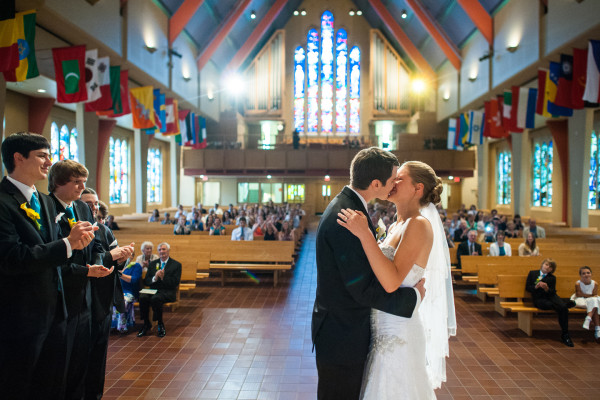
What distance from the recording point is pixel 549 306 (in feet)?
16.4

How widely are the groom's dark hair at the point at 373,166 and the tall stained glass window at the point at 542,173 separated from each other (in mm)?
17978

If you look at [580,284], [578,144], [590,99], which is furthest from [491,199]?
[580,284]

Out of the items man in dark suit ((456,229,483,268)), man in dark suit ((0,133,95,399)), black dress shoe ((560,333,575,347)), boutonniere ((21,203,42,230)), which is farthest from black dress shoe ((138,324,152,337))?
man in dark suit ((456,229,483,268))

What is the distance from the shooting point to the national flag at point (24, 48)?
23.7 feet

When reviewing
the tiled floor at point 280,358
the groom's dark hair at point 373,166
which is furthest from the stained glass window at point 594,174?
the groom's dark hair at point 373,166

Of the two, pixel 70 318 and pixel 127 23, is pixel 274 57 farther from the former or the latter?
pixel 70 318

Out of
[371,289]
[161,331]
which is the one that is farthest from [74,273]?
[161,331]

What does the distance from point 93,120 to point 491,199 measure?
1828cm

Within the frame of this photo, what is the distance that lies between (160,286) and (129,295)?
0.39 meters

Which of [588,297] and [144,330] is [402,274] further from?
[588,297]

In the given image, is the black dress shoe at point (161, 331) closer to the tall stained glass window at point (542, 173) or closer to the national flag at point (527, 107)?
the national flag at point (527, 107)

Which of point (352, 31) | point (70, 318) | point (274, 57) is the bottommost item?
point (70, 318)

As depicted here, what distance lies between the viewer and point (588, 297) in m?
5.13

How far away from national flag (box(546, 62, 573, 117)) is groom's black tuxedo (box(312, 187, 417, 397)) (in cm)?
1103
